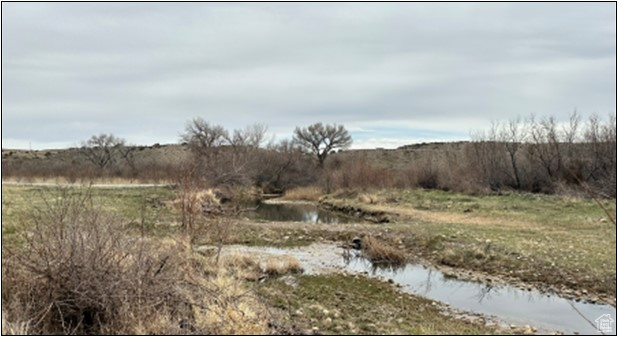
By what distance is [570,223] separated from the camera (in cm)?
2242

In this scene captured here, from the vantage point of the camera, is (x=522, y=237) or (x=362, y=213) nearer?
(x=522, y=237)

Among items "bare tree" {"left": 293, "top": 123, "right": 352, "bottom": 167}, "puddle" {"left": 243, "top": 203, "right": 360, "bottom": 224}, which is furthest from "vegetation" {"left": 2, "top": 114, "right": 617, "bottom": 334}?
"bare tree" {"left": 293, "top": 123, "right": 352, "bottom": 167}

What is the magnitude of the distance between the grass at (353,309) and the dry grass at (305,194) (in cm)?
3054

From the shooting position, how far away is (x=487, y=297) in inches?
490

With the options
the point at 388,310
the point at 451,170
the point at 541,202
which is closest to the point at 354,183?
the point at 451,170

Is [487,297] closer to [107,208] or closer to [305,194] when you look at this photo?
[107,208]

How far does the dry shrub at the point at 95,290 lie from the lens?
676cm

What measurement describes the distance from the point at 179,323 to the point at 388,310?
501 cm

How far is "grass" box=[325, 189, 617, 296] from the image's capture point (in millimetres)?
13781

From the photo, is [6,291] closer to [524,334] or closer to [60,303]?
[60,303]

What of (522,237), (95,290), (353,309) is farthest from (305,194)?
(95,290)

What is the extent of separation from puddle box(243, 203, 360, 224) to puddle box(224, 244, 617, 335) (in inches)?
452

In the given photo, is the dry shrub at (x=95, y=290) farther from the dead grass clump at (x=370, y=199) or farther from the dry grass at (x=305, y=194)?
the dry grass at (x=305, y=194)

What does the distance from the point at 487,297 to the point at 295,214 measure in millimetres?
20076
